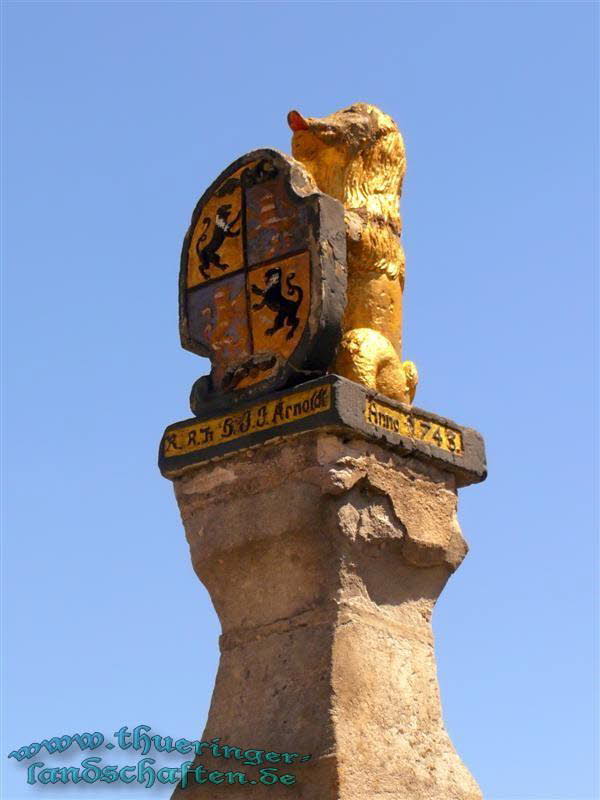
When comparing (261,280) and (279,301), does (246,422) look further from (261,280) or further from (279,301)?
(261,280)

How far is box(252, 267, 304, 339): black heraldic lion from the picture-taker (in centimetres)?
902

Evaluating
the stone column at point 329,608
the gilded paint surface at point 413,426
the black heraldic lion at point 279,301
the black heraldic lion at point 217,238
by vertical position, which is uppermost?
the black heraldic lion at point 217,238

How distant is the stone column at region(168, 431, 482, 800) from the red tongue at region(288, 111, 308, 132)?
1.61 m

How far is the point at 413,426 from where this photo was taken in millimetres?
9070

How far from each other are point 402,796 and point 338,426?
4.94 ft

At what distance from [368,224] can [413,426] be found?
997mm

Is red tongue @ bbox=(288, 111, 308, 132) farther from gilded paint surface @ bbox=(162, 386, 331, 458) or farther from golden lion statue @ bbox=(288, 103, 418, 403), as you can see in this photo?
gilded paint surface @ bbox=(162, 386, 331, 458)

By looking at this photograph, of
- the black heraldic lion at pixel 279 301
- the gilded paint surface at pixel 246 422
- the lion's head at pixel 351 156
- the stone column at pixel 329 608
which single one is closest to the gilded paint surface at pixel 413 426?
the stone column at pixel 329 608

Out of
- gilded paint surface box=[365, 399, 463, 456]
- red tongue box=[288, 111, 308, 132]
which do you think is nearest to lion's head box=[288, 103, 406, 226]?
Result: red tongue box=[288, 111, 308, 132]

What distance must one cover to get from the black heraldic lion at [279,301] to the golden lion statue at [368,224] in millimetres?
280

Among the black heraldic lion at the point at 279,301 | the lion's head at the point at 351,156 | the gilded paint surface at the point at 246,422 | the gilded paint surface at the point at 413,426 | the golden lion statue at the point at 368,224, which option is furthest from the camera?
the lion's head at the point at 351,156

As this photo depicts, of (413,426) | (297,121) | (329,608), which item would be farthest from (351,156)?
(329,608)

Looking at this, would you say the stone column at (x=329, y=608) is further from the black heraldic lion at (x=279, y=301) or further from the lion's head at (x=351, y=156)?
the lion's head at (x=351, y=156)

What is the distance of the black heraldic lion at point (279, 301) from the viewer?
29.6 ft
